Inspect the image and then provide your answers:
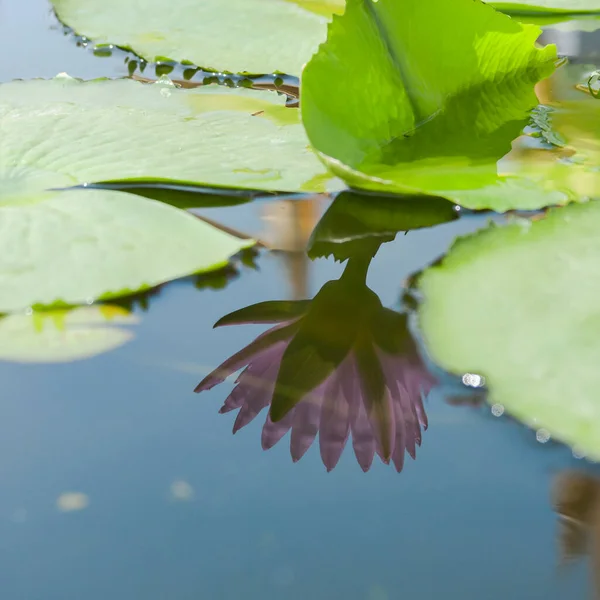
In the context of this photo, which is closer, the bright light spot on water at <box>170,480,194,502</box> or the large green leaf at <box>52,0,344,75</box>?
the bright light spot on water at <box>170,480,194,502</box>

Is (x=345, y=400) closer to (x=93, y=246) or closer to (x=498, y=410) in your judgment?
(x=498, y=410)

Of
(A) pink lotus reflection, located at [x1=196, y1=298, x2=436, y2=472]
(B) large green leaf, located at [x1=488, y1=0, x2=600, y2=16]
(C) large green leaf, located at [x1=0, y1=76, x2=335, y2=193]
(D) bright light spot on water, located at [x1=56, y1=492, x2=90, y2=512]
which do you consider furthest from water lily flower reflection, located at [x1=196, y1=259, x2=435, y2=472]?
(B) large green leaf, located at [x1=488, y1=0, x2=600, y2=16]

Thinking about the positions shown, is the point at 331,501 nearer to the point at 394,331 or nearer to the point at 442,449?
the point at 442,449

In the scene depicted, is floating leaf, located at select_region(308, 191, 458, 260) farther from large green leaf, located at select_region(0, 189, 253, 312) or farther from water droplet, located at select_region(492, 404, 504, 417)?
water droplet, located at select_region(492, 404, 504, 417)

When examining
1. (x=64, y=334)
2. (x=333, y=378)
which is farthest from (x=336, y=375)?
(x=64, y=334)

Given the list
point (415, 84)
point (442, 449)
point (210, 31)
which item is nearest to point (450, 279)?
point (442, 449)

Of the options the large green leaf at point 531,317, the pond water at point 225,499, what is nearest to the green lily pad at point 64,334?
the pond water at point 225,499
